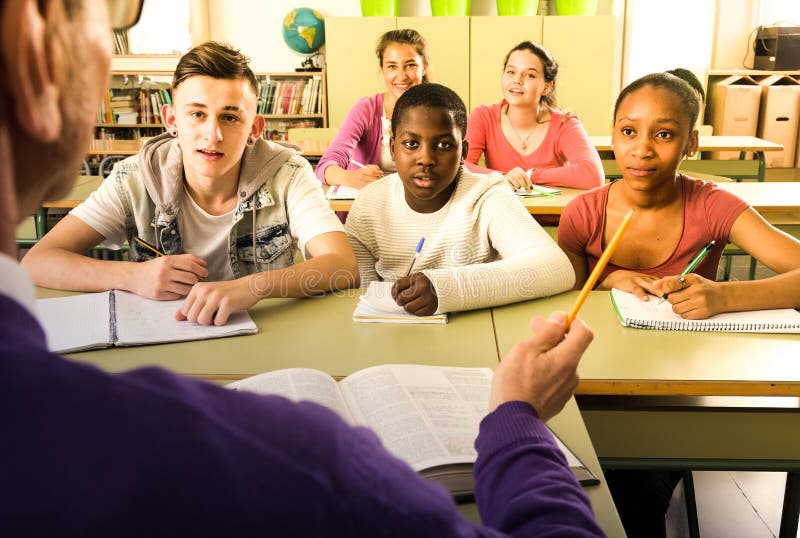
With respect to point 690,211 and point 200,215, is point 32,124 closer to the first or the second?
point 200,215

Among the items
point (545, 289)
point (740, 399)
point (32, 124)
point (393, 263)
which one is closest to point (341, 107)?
point (393, 263)

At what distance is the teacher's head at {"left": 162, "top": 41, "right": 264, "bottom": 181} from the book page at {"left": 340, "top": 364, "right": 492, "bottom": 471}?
0.90 meters

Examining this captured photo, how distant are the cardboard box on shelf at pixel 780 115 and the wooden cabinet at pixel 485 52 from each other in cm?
135

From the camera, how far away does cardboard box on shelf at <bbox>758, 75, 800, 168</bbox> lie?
19.9ft

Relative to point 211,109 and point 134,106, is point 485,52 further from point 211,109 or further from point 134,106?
point 211,109

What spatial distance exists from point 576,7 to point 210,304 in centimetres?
541

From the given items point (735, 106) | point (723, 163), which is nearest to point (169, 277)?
point (723, 163)

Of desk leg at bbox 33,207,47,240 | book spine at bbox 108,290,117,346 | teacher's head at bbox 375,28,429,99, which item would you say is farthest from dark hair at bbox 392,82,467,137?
desk leg at bbox 33,207,47,240

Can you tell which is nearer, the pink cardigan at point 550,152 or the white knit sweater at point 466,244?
the white knit sweater at point 466,244

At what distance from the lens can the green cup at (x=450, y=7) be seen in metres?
6.04

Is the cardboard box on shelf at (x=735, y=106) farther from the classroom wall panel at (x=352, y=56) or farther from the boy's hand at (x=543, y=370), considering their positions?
the boy's hand at (x=543, y=370)

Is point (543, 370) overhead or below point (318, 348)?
overhead

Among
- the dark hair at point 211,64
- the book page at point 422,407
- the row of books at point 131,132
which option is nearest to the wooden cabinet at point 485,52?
the row of books at point 131,132

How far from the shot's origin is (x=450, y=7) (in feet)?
19.9
